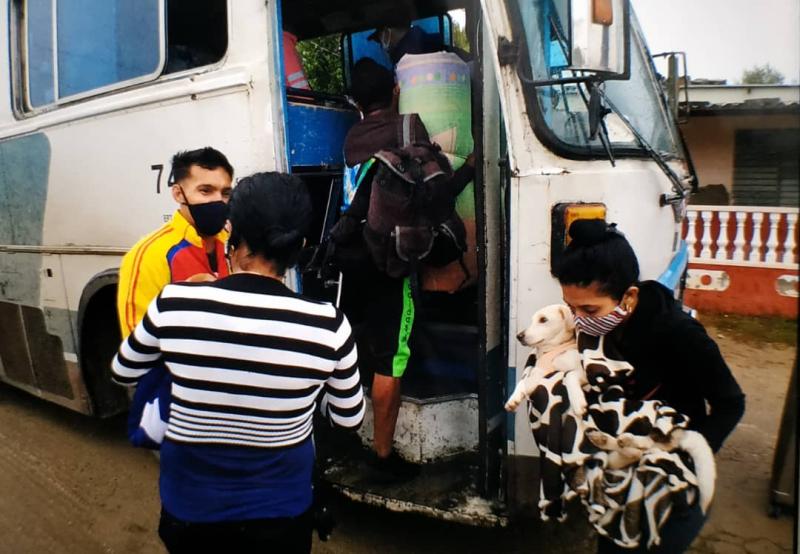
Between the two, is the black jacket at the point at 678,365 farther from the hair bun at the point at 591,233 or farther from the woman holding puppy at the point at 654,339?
the hair bun at the point at 591,233

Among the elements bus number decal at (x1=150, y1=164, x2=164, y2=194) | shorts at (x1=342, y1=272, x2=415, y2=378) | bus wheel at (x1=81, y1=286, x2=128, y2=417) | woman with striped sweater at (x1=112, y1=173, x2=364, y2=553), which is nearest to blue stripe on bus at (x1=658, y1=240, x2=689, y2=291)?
shorts at (x1=342, y1=272, x2=415, y2=378)

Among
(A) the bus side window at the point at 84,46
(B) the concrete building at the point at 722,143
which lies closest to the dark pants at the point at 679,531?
(A) the bus side window at the point at 84,46

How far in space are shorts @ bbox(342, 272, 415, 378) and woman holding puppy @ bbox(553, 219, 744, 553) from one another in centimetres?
98

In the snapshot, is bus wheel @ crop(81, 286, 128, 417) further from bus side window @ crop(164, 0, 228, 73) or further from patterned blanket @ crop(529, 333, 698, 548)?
patterned blanket @ crop(529, 333, 698, 548)

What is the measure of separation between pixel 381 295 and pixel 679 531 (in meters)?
1.44

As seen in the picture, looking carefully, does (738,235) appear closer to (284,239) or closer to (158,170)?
(158,170)

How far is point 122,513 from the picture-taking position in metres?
3.05

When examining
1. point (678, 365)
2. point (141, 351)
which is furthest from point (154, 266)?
point (678, 365)

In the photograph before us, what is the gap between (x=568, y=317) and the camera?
1.74m

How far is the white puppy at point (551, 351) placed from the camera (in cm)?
165

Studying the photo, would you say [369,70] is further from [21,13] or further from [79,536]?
[79,536]

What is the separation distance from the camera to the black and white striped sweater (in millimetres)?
1310

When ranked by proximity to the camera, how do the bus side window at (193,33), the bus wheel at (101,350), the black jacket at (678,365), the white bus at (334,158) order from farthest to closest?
the bus wheel at (101,350) → the bus side window at (193,33) → the white bus at (334,158) → the black jacket at (678,365)

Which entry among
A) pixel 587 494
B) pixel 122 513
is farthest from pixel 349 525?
pixel 587 494
